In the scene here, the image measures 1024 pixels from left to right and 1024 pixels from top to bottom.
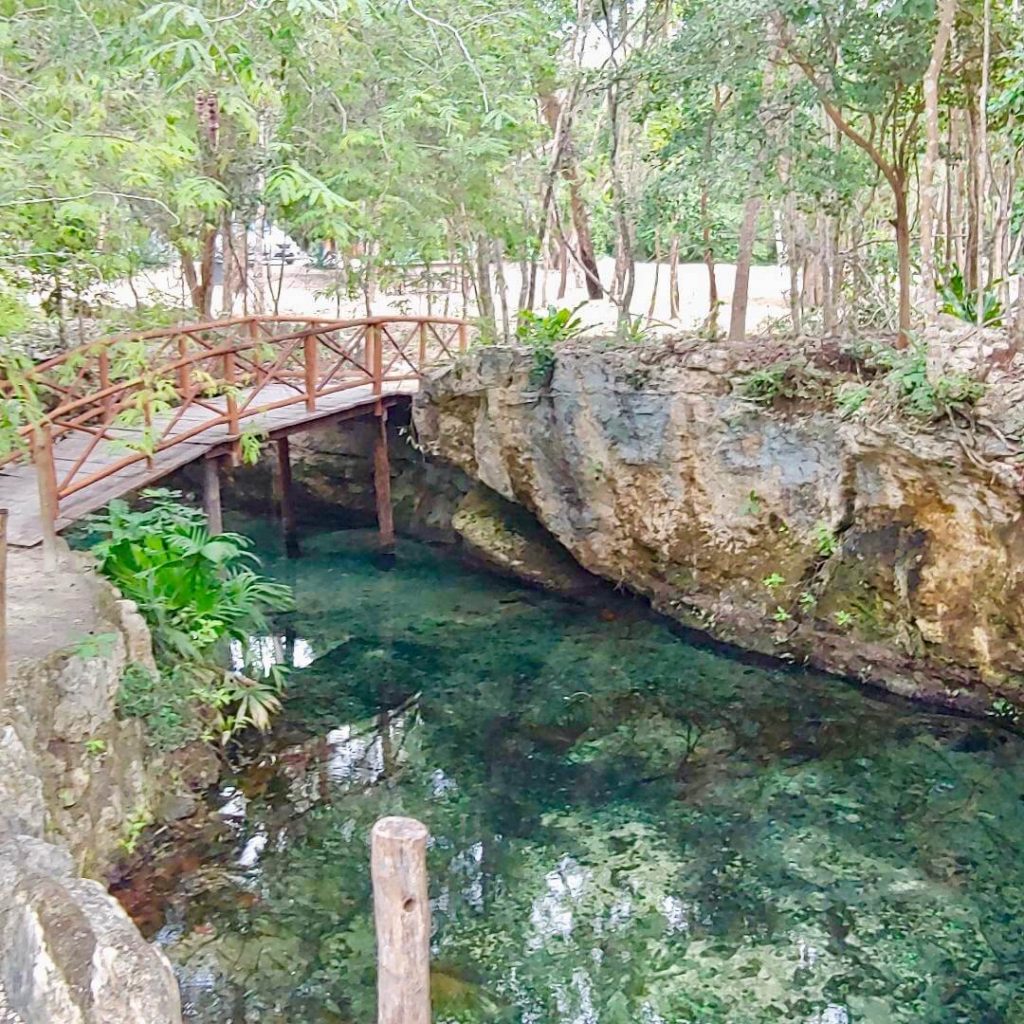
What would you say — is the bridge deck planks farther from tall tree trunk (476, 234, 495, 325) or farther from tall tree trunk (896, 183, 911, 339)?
tall tree trunk (896, 183, 911, 339)

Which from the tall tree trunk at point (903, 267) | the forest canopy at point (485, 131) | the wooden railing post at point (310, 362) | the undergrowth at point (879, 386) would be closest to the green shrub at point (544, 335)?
the forest canopy at point (485, 131)

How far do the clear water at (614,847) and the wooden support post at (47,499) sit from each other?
6.14 ft

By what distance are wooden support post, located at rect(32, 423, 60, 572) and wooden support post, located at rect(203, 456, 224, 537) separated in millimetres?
2308

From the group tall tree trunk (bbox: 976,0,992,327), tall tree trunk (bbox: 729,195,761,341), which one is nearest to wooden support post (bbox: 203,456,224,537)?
tall tree trunk (bbox: 729,195,761,341)

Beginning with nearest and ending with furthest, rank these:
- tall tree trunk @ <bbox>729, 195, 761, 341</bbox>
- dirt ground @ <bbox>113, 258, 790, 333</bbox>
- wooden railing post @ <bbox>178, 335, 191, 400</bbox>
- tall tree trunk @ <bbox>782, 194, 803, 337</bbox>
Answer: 1. wooden railing post @ <bbox>178, 335, 191, 400</bbox>
2. tall tree trunk @ <bbox>729, 195, 761, 341</bbox>
3. tall tree trunk @ <bbox>782, 194, 803, 337</bbox>
4. dirt ground @ <bbox>113, 258, 790, 333</bbox>

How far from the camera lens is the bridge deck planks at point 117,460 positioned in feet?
23.8

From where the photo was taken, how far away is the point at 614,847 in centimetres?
592

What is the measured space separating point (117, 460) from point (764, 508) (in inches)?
203

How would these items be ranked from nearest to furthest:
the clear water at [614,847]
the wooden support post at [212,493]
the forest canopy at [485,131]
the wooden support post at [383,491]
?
the clear water at [614,847] < the forest canopy at [485,131] < the wooden support post at [212,493] < the wooden support post at [383,491]

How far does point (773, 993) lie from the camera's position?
185 inches

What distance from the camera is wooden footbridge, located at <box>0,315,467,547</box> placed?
671cm

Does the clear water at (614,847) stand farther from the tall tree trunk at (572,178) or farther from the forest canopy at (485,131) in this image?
the tall tree trunk at (572,178)

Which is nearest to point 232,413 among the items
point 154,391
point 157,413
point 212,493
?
point 212,493

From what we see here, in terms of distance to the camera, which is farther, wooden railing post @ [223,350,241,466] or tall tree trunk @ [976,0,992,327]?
wooden railing post @ [223,350,241,466]
